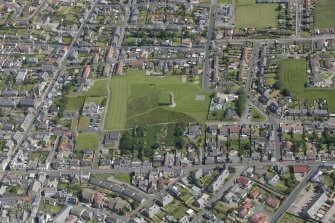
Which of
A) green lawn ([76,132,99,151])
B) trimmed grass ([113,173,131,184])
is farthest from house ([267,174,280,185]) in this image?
green lawn ([76,132,99,151])

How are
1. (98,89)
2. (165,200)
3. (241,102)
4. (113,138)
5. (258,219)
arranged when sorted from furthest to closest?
(98,89) → (241,102) → (113,138) → (165,200) → (258,219)

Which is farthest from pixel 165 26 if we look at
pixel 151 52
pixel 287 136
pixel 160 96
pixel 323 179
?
pixel 323 179

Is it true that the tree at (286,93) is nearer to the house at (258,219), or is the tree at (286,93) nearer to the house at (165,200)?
the house at (258,219)

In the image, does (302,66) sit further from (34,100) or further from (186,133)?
(34,100)

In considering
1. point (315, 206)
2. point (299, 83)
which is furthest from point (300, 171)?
point (299, 83)

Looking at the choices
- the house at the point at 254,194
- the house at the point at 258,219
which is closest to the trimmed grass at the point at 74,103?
the house at the point at 254,194

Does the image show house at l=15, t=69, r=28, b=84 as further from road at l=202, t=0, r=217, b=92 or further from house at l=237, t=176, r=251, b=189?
house at l=237, t=176, r=251, b=189

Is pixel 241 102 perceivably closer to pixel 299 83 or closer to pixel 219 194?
pixel 299 83
